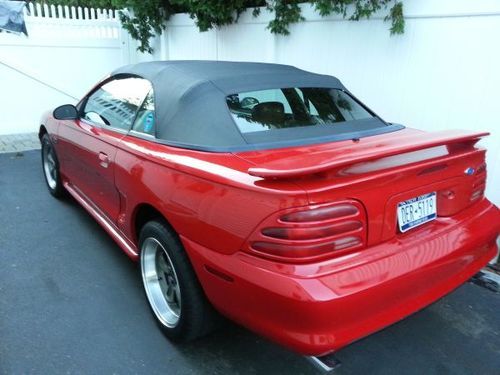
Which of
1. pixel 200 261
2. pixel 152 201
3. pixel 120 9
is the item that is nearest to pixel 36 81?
pixel 120 9

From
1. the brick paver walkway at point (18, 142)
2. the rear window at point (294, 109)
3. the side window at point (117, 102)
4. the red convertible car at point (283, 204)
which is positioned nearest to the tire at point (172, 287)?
the red convertible car at point (283, 204)

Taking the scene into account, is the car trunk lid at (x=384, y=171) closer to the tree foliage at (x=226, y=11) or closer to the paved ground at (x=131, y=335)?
the paved ground at (x=131, y=335)

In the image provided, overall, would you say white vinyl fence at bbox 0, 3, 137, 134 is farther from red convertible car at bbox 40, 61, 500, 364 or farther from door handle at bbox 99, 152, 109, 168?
door handle at bbox 99, 152, 109, 168

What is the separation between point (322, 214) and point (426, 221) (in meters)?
0.72

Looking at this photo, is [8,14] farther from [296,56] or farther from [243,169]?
[243,169]

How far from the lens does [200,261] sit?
84.1 inches

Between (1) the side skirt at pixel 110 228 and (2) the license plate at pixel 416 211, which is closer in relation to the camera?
(2) the license plate at pixel 416 211

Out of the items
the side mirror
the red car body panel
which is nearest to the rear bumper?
the red car body panel

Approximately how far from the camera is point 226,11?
6348 millimetres

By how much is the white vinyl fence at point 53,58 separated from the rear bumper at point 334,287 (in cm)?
730

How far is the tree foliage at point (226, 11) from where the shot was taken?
4.43m

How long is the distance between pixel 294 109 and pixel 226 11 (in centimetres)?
415

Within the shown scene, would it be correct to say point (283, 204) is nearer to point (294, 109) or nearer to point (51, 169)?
point (294, 109)

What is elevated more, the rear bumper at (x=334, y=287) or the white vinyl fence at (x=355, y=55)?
the white vinyl fence at (x=355, y=55)
